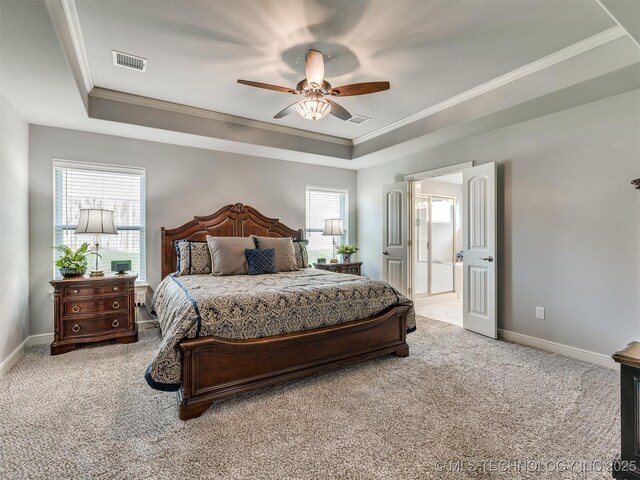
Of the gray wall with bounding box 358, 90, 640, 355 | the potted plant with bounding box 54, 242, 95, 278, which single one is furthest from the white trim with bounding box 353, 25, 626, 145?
the potted plant with bounding box 54, 242, 95, 278

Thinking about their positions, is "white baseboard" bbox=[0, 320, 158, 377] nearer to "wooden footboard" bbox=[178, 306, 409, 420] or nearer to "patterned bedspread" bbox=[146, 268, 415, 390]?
"patterned bedspread" bbox=[146, 268, 415, 390]

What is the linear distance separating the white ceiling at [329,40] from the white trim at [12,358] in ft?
9.16

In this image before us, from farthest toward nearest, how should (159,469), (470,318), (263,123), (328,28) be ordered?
Answer: (263,123), (470,318), (328,28), (159,469)

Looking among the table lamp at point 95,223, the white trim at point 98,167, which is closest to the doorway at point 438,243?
the white trim at point 98,167

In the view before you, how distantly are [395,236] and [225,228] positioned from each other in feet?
8.78

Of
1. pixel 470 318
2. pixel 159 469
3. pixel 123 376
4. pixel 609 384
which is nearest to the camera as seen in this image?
pixel 159 469

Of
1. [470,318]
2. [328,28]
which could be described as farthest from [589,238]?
[328,28]

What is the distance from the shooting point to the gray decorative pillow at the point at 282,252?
4.20 metres

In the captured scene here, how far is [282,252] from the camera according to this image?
4254 millimetres

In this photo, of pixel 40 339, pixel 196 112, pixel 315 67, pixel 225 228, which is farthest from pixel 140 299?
pixel 315 67

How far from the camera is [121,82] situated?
3234mm

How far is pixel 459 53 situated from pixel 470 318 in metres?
3.04

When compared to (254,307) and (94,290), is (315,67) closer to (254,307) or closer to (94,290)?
(254,307)

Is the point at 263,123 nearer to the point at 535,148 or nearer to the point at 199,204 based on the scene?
the point at 199,204
